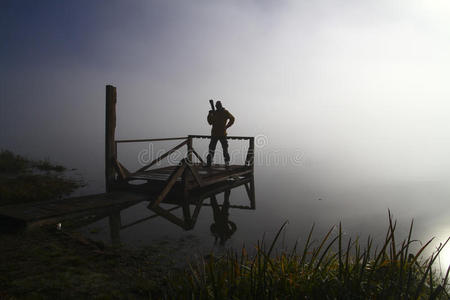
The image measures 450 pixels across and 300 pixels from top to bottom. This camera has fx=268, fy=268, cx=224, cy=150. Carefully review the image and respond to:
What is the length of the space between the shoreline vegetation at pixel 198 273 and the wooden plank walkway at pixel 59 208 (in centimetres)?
24

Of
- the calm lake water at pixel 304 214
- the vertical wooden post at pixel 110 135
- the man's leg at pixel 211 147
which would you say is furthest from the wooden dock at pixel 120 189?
the calm lake water at pixel 304 214

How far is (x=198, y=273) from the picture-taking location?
3398mm

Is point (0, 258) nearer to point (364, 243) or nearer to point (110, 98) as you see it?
point (110, 98)

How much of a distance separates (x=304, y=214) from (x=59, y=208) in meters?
7.97

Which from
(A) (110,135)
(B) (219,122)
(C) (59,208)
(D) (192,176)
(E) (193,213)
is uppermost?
(B) (219,122)

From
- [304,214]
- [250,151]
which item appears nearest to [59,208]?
[304,214]

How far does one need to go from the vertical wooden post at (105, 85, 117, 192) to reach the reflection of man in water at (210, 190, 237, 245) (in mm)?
3397

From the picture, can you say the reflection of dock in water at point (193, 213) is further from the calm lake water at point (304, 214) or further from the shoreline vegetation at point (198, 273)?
the shoreline vegetation at point (198, 273)

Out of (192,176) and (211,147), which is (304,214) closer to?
(211,147)

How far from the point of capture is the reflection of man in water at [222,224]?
6955mm

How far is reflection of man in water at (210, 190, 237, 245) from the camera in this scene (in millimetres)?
6955

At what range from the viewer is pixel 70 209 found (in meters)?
5.69

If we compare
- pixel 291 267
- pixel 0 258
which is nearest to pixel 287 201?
pixel 291 267

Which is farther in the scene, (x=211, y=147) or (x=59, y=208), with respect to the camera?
(x=211, y=147)
